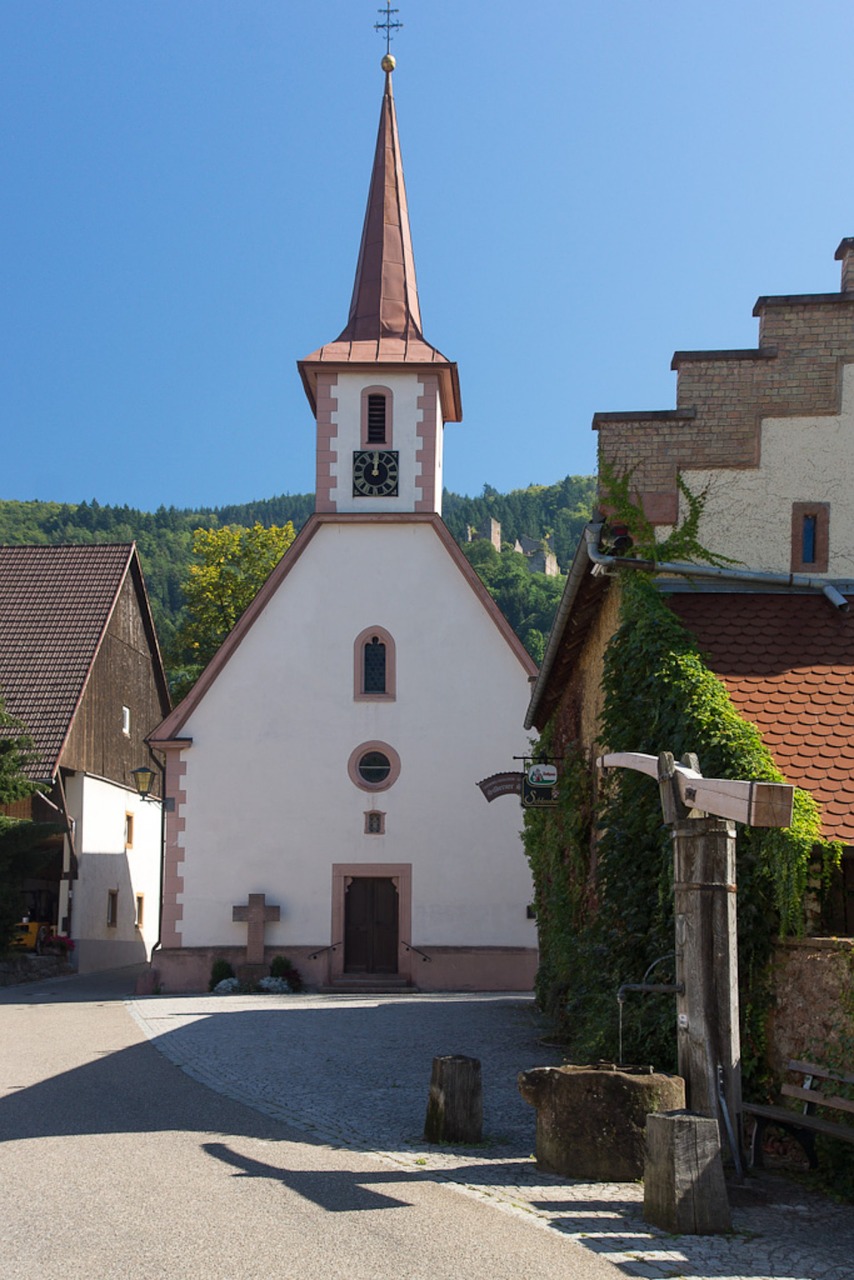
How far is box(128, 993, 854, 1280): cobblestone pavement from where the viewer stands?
244 inches

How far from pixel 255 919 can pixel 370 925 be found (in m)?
2.01

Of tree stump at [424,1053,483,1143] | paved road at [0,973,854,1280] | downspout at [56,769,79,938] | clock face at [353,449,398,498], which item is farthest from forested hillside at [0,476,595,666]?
tree stump at [424,1053,483,1143]

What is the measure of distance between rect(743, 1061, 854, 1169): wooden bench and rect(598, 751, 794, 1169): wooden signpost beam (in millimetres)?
219

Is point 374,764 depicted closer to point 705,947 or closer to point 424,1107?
point 424,1107

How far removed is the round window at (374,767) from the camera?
2508cm

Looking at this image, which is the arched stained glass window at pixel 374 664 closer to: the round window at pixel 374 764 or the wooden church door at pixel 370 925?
the round window at pixel 374 764

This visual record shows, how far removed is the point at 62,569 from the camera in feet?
109

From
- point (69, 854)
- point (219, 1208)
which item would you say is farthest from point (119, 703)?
point (219, 1208)

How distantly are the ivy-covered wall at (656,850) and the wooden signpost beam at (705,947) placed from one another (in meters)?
0.50

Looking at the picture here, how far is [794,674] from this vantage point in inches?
409

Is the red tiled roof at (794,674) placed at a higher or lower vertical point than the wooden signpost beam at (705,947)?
higher

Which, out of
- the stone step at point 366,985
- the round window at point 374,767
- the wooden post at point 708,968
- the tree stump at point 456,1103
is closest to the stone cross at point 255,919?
the stone step at point 366,985

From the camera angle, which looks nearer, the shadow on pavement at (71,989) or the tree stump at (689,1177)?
the tree stump at (689,1177)

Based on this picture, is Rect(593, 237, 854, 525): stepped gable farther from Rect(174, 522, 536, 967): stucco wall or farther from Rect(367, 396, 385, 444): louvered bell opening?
Rect(367, 396, 385, 444): louvered bell opening
